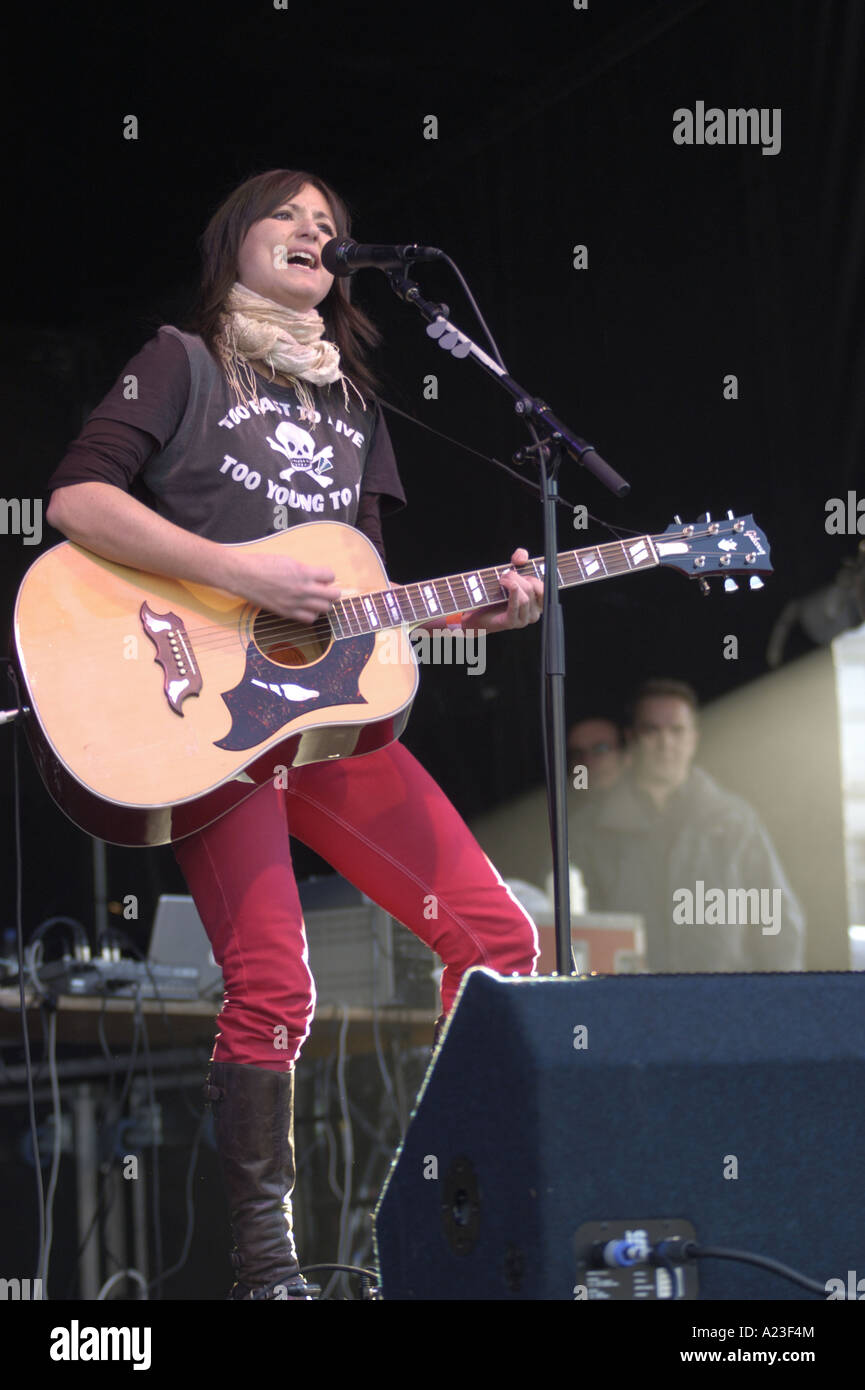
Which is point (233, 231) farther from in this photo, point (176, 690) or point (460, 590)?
point (176, 690)

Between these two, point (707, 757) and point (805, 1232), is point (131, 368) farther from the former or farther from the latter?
point (707, 757)

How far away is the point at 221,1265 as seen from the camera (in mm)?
5180

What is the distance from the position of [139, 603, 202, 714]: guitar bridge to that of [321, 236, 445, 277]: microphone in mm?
756

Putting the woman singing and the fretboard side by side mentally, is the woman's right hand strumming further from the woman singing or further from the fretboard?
the fretboard

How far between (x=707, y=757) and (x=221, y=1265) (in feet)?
8.46

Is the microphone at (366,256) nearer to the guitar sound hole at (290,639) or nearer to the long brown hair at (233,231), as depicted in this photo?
the long brown hair at (233,231)

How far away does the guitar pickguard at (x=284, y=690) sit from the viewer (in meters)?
2.66

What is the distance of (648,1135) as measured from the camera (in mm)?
1754

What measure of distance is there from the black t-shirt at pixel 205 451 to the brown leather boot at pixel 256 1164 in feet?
3.41

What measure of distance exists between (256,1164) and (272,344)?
5.23 ft
